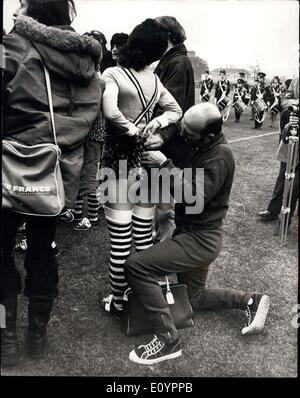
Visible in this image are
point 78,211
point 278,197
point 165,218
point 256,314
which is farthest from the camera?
point 278,197

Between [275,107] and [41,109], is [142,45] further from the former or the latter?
[275,107]

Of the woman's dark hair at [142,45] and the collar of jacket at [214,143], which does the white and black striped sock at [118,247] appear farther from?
the woman's dark hair at [142,45]

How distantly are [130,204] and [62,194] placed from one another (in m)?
0.63

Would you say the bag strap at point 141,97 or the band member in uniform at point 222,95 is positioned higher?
the band member in uniform at point 222,95

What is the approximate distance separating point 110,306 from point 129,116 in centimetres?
133

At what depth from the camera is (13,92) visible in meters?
2.04

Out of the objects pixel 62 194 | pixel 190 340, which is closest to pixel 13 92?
pixel 62 194

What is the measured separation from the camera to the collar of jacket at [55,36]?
204cm

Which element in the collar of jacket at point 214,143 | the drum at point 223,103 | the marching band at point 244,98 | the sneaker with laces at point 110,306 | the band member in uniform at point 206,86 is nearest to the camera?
the collar of jacket at point 214,143

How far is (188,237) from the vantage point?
2.77 m

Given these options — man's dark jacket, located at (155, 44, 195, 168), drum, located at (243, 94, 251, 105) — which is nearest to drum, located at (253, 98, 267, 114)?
drum, located at (243, 94, 251, 105)

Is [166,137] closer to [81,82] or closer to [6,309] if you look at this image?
[81,82]

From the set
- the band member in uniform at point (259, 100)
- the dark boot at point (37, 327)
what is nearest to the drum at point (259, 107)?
the band member in uniform at point (259, 100)

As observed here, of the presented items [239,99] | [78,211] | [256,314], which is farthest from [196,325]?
[239,99]
